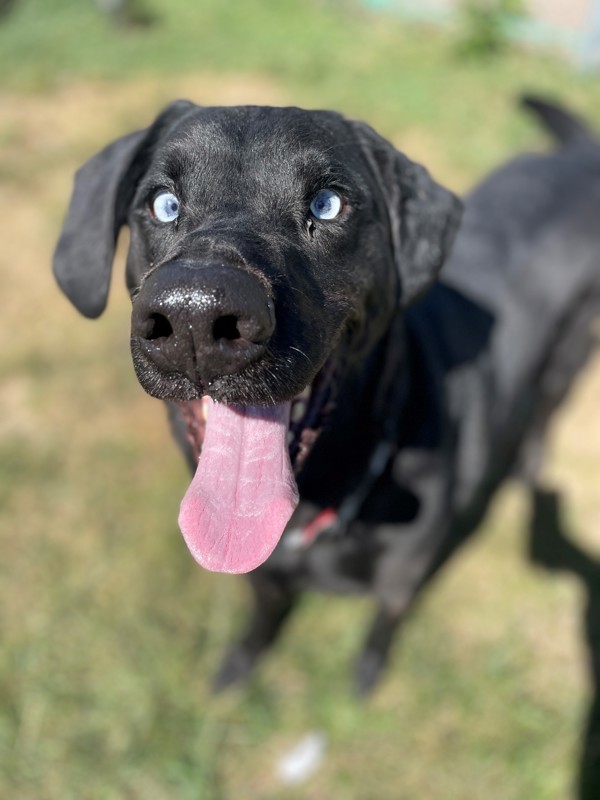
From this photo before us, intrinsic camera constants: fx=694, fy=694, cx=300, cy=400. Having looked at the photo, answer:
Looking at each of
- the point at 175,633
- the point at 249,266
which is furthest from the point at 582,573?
the point at 249,266

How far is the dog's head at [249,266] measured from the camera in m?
1.43

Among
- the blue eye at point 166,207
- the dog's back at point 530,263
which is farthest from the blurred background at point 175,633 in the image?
the blue eye at point 166,207

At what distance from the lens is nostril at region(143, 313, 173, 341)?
141cm

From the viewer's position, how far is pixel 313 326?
162 centimetres

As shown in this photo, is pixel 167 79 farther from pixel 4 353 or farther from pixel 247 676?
pixel 247 676

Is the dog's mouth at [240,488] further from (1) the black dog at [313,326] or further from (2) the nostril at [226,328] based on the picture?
(2) the nostril at [226,328]

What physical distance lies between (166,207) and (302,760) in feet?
7.13

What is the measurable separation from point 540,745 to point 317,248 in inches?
89.0

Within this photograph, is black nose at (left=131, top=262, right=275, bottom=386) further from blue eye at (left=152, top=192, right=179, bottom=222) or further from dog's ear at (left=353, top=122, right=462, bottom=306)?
dog's ear at (left=353, top=122, right=462, bottom=306)

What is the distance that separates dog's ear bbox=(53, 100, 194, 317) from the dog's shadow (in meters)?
2.49

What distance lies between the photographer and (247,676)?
9.64ft

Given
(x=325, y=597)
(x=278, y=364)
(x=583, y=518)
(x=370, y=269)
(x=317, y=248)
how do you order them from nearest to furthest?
(x=278, y=364), (x=317, y=248), (x=370, y=269), (x=325, y=597), (x=583, y=518)

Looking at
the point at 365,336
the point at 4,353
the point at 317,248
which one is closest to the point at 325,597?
the point at 365,336

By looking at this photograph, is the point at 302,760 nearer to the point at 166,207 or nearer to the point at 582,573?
the point at 582,573
